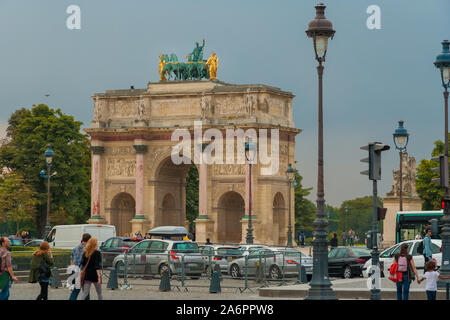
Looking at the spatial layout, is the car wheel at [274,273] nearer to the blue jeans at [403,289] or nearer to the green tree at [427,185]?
the blue jeans at [403,289]

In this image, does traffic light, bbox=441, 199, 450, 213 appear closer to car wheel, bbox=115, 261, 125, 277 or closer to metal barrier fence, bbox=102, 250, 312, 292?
metal barrier fence, bbox=102, 250, 312, 292

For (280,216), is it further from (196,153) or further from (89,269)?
(89,269)

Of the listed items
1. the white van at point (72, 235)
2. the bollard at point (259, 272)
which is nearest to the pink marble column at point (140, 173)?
the white van at point (72, 235)

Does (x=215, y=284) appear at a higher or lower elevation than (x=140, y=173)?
lower

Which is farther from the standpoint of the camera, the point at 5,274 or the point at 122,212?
the point at 122,212

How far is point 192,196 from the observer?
335ft

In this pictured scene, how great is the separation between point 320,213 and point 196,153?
175 ft

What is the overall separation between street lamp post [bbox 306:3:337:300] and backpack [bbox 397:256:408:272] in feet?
5.58

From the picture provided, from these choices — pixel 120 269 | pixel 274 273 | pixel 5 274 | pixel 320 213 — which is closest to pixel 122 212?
pixel 120 269

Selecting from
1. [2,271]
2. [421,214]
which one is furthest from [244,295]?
[421,214]

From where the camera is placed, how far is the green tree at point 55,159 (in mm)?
85938

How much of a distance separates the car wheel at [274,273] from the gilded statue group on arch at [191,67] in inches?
1797

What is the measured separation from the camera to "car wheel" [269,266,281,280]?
117 feet

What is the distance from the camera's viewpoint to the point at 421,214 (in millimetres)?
52312
